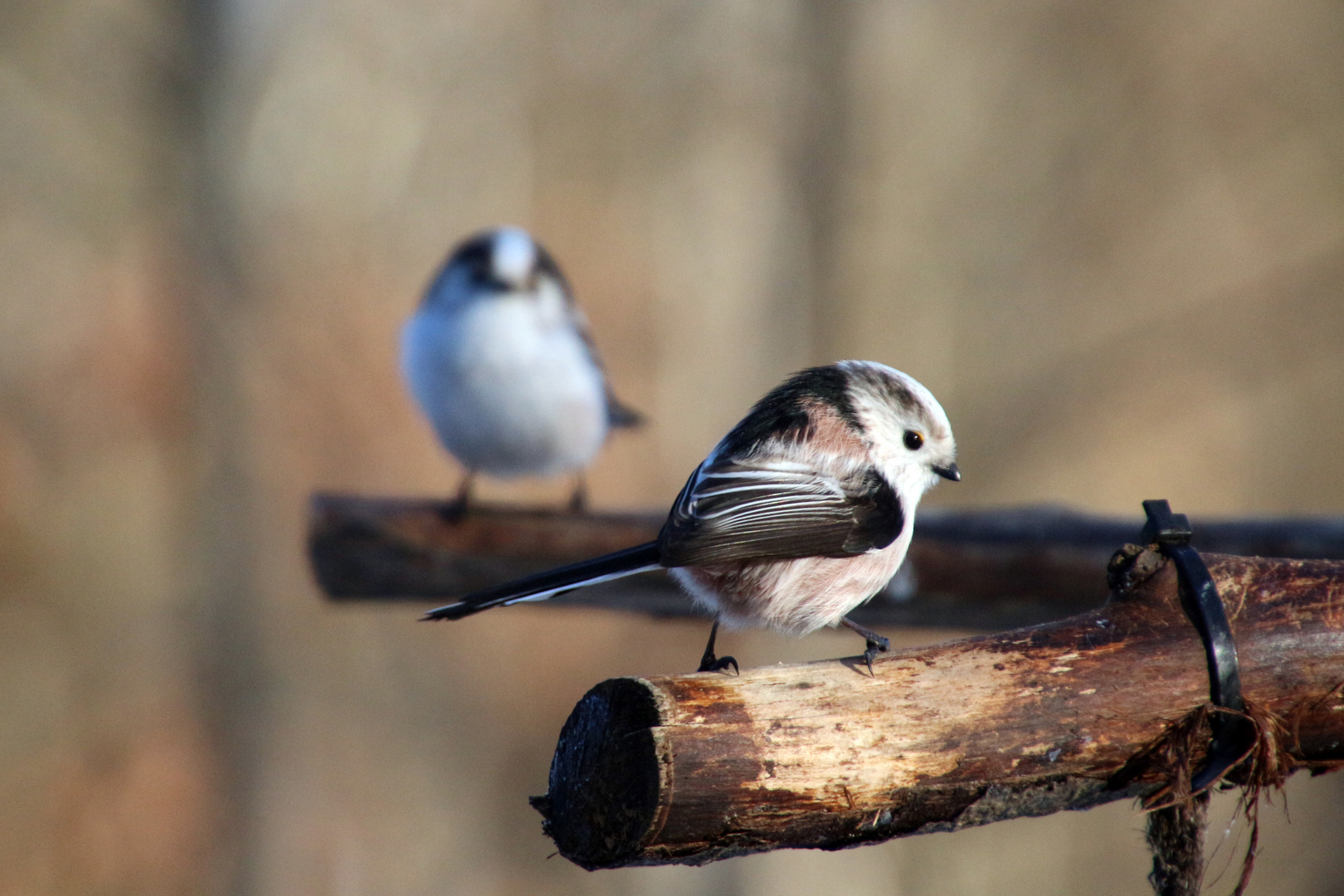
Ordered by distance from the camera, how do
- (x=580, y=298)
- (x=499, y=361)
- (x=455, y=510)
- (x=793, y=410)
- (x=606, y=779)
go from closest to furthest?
(x=606, y=779) < (x=793, y=410) < (x=455, y=510) < (x=499, y=361) < (x=580, y=298)

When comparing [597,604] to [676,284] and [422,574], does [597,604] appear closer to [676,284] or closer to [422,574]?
[422,574]

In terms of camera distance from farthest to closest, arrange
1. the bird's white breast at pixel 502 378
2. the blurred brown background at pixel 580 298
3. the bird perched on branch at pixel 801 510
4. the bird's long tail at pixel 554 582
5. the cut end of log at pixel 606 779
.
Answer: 1. the blurred brown background at pixel 580 298
2. the bird's white breast at pixel 502 378
3. the bird perched on branch at pixel 801 510
4. the bird's long tail at pixel 554 582
5. the cut end of log at pixel 606 779

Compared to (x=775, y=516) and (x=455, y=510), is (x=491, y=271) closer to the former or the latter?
(x=455, y=510)

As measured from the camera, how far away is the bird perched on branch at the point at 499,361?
488 cm

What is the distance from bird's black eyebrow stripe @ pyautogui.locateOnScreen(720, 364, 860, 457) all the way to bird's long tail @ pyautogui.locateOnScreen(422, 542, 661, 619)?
449 millimetres

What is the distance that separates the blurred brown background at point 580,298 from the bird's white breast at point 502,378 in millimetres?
2295

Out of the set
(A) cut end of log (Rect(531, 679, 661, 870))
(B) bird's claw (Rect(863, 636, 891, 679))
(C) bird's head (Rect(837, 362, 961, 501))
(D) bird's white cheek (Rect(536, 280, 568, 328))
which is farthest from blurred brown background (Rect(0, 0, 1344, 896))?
(A) cut end of log (Rect(531, 679, 661, 870))

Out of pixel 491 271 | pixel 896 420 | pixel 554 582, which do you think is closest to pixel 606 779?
pixel 554 582

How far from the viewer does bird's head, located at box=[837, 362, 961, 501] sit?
2.81 meters

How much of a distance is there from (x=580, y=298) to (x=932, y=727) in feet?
21.2

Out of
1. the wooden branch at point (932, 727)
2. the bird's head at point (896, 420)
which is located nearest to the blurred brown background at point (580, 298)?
the bird's head at point (896, 420)

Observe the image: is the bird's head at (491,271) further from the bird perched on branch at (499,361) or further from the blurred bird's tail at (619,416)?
the blurred bird's tail at (619,416)

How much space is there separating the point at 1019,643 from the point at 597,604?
266cm

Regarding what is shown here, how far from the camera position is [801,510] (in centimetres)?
256
